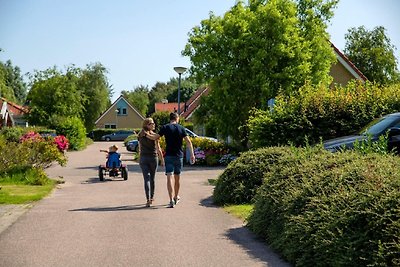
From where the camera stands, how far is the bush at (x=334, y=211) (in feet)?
16.6

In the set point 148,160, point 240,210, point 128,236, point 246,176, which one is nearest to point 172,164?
point 148,160

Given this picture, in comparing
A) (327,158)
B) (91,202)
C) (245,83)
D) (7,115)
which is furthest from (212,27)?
(7,115)

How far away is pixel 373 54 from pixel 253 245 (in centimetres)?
5052

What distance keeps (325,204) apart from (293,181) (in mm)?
1670

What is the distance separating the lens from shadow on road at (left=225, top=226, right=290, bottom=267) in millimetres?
6641

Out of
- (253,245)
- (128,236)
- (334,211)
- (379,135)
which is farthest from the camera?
(379,135)

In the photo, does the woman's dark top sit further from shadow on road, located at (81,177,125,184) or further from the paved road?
shadow on road, located at (81,177,125,184)

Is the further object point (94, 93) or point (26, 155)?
point (94, 93)

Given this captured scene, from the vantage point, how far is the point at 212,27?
91.5ft

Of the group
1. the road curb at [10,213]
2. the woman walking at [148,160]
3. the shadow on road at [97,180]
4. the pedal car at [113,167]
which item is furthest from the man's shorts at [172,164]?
the shadow on road at [97,180]

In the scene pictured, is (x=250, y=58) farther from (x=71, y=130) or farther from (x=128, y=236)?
(x=71, y=130)

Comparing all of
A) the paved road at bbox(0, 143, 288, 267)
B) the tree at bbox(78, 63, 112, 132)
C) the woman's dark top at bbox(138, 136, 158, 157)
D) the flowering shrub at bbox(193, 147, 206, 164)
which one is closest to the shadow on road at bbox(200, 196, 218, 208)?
the paved road at bbox(0, 143, 288, 267)

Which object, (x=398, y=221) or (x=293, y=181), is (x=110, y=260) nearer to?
(x=293, y=181)

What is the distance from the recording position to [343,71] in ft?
135
